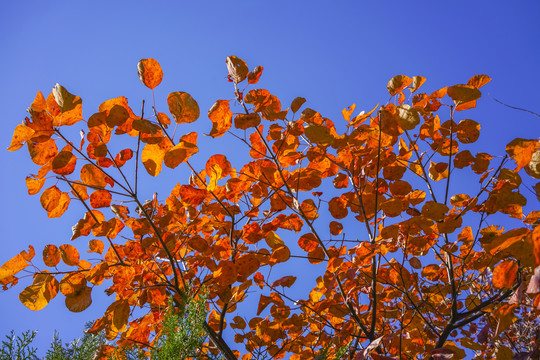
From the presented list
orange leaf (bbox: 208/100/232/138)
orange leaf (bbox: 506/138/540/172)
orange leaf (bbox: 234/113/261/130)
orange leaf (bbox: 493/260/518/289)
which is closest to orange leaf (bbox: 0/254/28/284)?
orange leaf (bbox: 208/100/232/138)

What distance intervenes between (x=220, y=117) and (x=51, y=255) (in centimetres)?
94

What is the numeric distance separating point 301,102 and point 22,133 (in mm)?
1121

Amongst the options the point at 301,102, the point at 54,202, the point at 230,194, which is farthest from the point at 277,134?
the point at 54,202

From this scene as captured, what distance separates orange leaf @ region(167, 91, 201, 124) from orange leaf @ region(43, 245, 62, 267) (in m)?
0.79

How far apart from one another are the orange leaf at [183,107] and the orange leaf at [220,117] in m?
0.08

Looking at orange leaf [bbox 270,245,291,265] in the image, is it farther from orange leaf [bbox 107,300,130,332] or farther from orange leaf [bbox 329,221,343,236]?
orange leaf [bbox 107,300,130,332]

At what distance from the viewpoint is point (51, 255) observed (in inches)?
62.1

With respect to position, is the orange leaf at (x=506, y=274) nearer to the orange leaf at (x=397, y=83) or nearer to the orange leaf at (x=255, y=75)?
the orange leaf at (x=397, y=83)

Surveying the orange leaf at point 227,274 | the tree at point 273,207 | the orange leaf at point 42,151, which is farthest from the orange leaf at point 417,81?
the orange leaf at point 42,151

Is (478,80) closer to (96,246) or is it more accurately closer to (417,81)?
(417,81)

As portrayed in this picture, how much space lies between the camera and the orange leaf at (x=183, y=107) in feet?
4.56

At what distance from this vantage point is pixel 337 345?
75.7 inches

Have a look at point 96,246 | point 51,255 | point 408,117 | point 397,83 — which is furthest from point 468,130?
point 51,255

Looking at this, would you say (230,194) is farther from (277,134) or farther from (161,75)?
(161,75)
